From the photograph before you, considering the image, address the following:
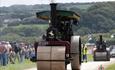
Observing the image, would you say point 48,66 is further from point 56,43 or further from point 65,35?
point 65,35

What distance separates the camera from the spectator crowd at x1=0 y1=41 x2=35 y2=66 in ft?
105

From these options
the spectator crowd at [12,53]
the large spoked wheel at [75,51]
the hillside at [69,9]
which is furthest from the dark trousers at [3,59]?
the hillside at [69,9]

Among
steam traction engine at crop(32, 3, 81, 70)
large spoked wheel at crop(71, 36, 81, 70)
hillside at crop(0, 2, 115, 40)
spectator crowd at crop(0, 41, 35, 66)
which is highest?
steam traction engine at crop(32, 3, 81, 70)

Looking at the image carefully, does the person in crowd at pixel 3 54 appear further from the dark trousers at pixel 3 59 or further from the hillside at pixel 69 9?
the hillside at pixel 69 9

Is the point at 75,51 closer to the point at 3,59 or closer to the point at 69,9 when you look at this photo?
the point at 3,59

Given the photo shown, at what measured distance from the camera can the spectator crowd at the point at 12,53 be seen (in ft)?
105

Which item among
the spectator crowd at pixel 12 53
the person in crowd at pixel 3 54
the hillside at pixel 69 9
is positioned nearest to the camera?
the person in crowd at pixel 3 54

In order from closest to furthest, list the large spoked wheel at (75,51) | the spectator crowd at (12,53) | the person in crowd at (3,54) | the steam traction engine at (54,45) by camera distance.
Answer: the steam traction engine at (54,45), the large spoked wheel at (75,51), the person in crowd at (3,54), the spectator crowd at (12,53)

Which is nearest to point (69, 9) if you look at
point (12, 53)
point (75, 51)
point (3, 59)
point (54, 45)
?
point (12, 53)

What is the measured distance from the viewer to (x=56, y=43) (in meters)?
21.3

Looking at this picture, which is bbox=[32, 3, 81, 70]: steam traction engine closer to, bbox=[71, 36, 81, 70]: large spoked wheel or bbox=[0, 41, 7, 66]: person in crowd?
bbox=[71, 36, 81, 70]: large spoked wheel

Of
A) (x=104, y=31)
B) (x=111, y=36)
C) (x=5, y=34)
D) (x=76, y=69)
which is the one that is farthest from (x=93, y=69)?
(x=104, y=31)

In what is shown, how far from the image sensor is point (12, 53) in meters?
35.2

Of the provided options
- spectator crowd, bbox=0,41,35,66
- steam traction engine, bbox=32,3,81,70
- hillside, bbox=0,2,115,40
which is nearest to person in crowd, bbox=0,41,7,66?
spectator crowd, bbox=0,41,35,66
